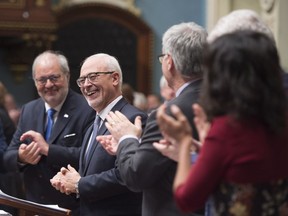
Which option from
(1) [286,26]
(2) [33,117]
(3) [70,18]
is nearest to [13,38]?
(3) [70,18]

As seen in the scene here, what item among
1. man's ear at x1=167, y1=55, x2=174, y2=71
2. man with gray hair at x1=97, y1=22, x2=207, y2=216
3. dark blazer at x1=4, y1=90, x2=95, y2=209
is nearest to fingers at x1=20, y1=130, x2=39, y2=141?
dark blazer at x1=4, y1=90, x2=95, y2=209

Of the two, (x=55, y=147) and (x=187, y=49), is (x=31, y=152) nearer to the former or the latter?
(x=55, y=147)

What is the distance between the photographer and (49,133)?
16.5 ft

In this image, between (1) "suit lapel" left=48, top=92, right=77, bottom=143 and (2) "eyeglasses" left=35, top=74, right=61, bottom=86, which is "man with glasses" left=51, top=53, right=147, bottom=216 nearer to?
(1) "suit lapel" left=48, top=92, right=77, bottom=143

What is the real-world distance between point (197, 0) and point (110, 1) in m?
A: 1.17

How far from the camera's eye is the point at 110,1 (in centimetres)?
1064

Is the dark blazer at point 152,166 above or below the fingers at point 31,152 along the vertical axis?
above

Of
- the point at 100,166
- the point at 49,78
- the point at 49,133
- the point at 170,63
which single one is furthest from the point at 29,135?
the point at 170,63

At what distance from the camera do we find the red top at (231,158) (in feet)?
8.55

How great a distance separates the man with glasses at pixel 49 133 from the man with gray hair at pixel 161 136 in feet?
4.65

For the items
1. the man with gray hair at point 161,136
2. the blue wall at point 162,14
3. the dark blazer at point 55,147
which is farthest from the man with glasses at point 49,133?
the blue wall at point 162,14

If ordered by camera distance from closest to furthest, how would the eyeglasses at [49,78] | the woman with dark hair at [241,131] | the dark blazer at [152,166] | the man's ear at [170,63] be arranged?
the woman with dark hair at [241,131], the dark blazer at [152,166], the man's ear at [170,63], the eyeglasses at [49,78]

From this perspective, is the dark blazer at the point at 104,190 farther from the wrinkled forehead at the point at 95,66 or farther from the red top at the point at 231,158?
the red top at the point at 231,158

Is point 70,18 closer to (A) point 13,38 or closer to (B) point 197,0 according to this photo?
(A) point 13,38
